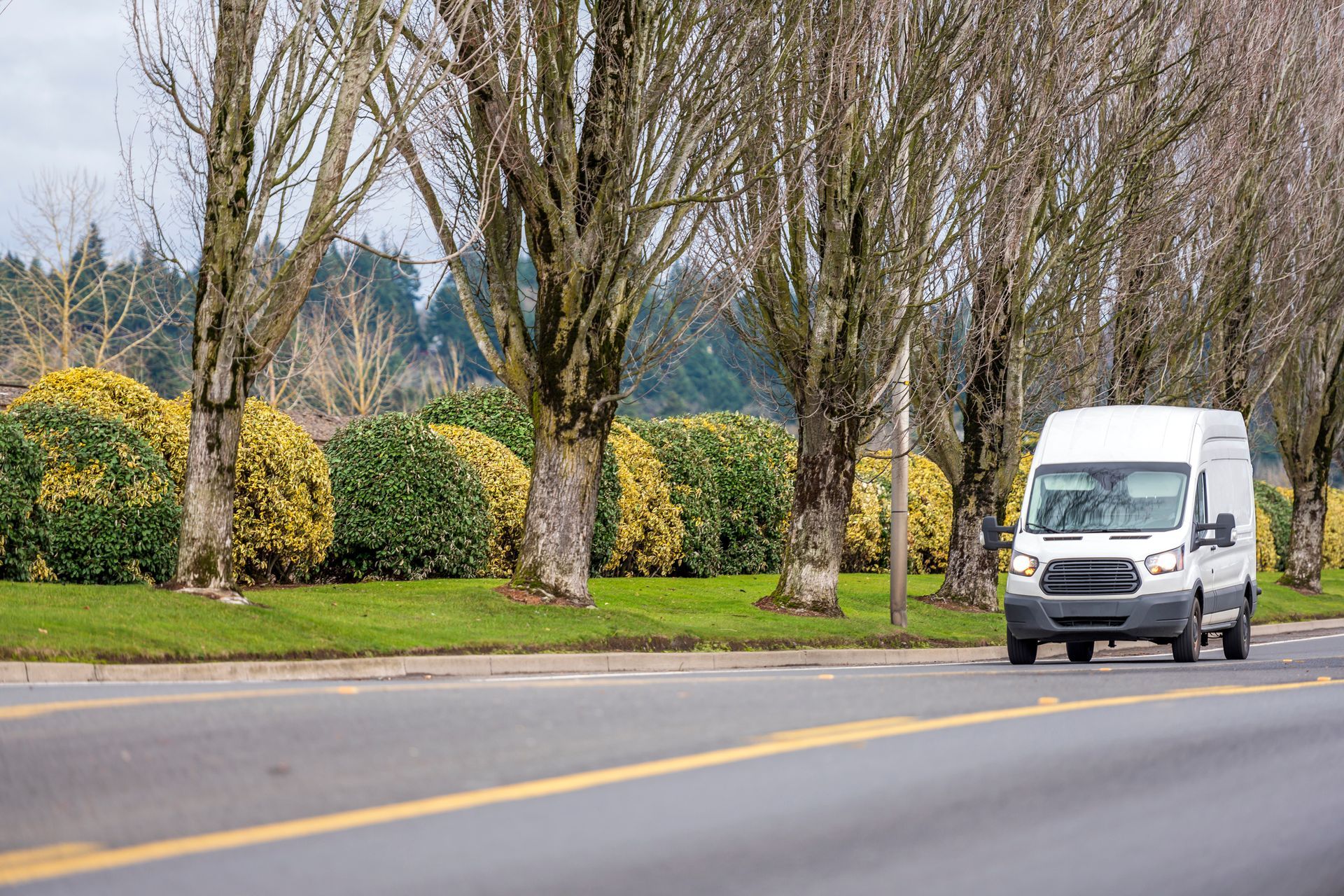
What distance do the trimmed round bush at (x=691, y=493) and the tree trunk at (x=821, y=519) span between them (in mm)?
6730

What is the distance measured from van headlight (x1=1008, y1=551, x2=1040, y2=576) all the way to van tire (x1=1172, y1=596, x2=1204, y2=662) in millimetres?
1796

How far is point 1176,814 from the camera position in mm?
6348

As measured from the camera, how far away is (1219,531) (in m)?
18.1

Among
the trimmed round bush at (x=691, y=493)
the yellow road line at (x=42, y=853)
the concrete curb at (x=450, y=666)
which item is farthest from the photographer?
the trimmed round bush at (x=691, y=493)

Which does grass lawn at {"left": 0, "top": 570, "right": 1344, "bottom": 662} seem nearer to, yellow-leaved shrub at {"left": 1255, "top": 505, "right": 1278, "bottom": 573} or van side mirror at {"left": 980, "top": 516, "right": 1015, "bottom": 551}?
van side mirror at {"left": 980, "top": 516, "right": 1015, "bottom": 551}

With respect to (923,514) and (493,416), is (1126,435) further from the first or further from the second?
(923,514)

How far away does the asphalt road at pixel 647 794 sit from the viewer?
4.84 meters

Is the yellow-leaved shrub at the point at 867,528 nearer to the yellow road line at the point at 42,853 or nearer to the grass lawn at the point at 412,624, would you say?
the grass lawn at the point at 412,624

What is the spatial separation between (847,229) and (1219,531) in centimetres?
644

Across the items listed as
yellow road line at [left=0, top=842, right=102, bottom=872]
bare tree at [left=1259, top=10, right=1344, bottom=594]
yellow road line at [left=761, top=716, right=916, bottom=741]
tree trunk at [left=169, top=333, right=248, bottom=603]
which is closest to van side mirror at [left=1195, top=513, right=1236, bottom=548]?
yellow road line at [left=761, top=716, right=916, bottom=741]

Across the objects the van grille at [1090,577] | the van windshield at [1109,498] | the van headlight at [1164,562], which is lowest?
the van grille at [1090,577]

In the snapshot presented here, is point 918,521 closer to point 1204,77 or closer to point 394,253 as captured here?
point 1204,77

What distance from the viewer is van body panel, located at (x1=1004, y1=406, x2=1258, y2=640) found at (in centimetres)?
1734

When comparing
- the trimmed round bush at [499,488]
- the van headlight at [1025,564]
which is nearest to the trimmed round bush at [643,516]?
the trimmed round bush at [499,488]
